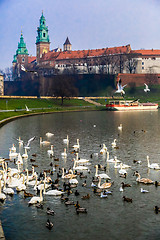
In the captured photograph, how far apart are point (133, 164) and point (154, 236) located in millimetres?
13700

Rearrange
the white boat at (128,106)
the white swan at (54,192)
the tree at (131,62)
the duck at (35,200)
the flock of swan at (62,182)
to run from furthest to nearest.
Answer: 1. the tree at (131,62)
2. the white boat at (128,106)
3. the white swan at (54,192)
4. the flock of swan at (62,182)
5. the duck at (35,200)

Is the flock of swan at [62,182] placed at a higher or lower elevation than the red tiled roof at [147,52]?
lower

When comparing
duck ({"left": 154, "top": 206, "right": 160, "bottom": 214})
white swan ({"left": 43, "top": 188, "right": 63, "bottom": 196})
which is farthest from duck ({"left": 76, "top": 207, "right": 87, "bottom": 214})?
duck ({"left": 154, "top": 206, "right": 160, "bottom": 214})

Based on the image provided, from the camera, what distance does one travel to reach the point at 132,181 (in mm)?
24891

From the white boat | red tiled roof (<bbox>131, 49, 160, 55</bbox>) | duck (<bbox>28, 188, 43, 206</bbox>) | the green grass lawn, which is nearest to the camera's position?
duck (<bbox>28, 188, 43, 206</bbox>)

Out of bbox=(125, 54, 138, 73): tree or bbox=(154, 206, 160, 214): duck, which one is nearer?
bbox=(154, 206, 160, 214): duck

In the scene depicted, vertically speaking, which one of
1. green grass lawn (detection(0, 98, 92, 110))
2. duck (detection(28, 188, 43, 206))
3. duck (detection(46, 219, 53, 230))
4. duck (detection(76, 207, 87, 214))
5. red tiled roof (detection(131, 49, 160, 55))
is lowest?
duck (detection(46, 219, 53, 230))

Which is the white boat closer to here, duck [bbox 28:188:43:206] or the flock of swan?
the flock of swan

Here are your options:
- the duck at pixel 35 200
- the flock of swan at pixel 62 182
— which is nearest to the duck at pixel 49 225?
the flock of swan at pixel 62 182

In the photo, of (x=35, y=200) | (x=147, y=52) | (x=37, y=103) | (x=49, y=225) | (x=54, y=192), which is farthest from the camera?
(x=147, y=52)

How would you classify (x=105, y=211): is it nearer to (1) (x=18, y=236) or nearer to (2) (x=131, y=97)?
(1) (x=18, y=236)

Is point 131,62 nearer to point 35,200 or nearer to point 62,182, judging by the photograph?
point 62,182

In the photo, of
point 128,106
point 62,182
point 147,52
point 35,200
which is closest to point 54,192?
point 35,200

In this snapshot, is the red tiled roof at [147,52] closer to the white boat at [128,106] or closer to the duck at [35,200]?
the white boat at [128,106]
